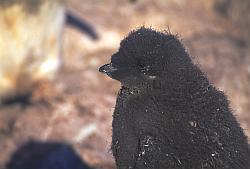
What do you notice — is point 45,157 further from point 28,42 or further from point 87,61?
point 87,61

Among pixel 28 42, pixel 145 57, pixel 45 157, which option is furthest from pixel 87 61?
pixel 145 57

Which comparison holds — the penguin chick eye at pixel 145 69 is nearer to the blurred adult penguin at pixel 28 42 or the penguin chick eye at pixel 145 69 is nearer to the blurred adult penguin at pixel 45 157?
the blurred adult penguin at pixel 45 157

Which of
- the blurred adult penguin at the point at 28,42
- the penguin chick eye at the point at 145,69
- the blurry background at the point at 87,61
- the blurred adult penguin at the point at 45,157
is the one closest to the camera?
the penguin chick eye at the point at 145,69

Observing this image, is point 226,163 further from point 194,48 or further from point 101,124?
point 194,48

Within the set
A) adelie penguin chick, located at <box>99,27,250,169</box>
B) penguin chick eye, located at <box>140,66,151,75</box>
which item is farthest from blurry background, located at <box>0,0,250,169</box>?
penguin chick eye, located at <box>140,66,151,75</box>

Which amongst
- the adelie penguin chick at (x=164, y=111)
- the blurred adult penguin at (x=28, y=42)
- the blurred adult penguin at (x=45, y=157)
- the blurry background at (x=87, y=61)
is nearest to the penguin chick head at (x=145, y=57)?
the adelie penguin chick at (x=164, y=111)

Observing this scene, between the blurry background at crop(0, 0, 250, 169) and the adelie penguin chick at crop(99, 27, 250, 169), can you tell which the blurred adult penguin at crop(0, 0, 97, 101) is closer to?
the blurry background at crop(0, 0, 250, 169)

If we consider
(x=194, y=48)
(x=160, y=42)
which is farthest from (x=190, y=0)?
(x=160, y=42)
